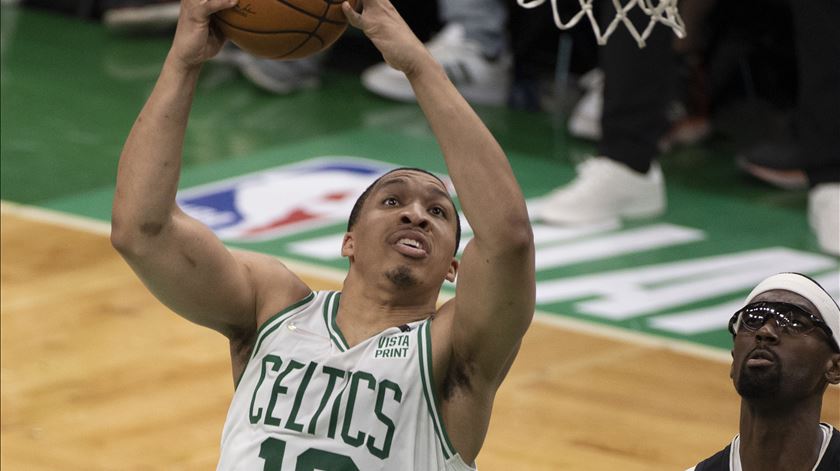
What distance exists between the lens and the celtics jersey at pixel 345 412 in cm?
333

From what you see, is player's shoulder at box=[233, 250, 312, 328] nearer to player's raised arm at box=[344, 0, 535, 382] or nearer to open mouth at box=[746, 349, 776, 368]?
player's raised arm at box=[344, 0, 535, 382]

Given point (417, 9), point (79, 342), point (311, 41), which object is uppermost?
point (311, 41)

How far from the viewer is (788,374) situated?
3.17 m

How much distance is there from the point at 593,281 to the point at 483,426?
9.65 ft

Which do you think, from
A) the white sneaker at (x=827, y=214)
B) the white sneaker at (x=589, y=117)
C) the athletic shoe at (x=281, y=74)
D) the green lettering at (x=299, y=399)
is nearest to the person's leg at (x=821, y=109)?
Answer: the white sneaker at (x=827, y=214)

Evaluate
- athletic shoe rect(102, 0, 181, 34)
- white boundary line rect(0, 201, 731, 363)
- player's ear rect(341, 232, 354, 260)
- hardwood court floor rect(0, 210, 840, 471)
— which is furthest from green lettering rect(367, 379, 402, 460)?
athletic shoe rect(102, 0, 181, 34)

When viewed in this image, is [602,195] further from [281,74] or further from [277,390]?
[277,390]

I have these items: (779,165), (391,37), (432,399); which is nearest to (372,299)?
(432,399)

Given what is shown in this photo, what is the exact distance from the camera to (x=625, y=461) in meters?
4.80

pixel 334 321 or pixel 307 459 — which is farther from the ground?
pixel 334 321

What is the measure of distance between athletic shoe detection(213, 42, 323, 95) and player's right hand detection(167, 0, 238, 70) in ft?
17.3

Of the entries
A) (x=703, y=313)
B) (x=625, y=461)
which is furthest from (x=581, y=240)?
(x=625, y=461)

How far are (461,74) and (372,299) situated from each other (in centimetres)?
504

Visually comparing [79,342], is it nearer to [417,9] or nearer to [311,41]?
[311,41]
